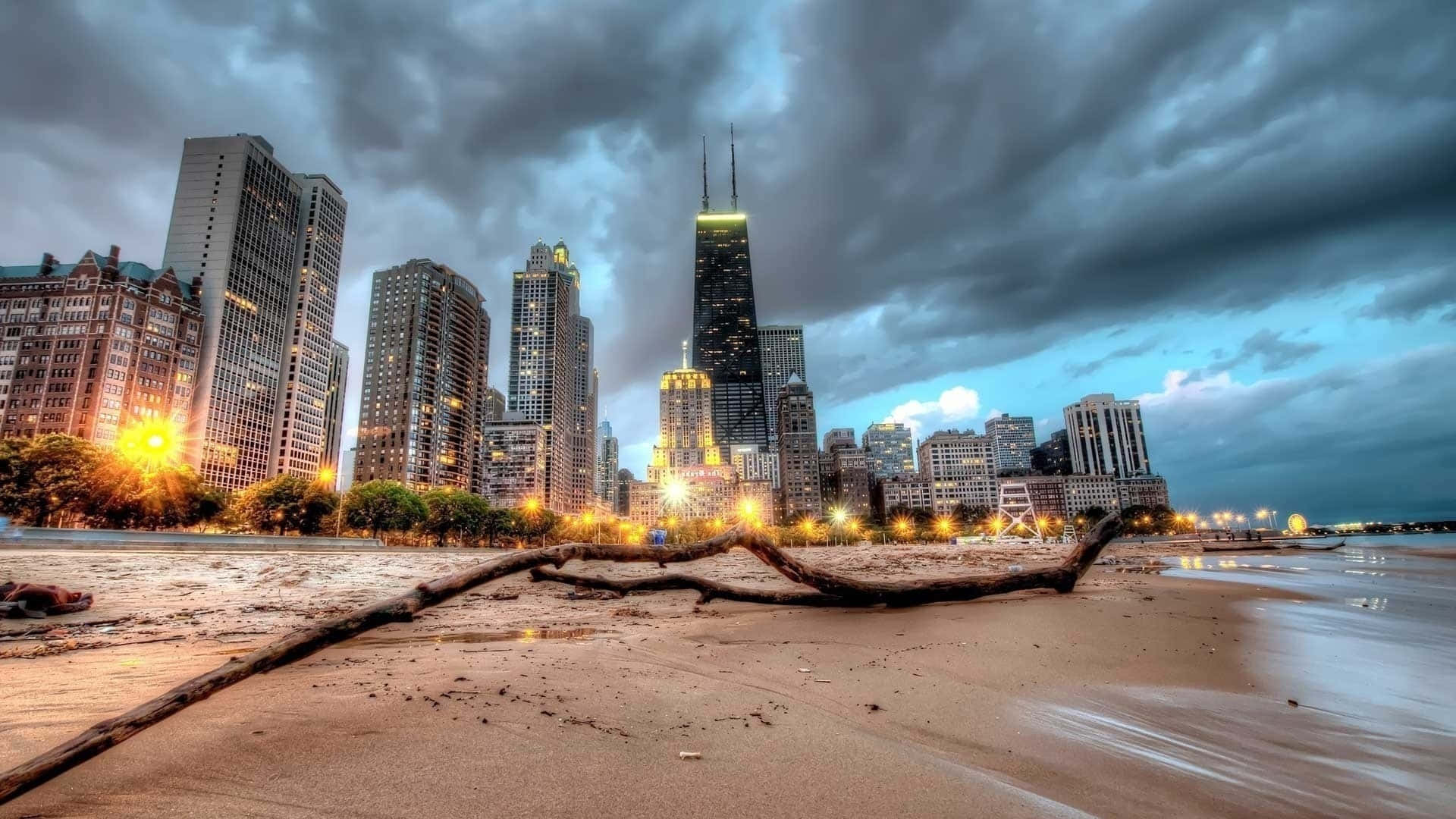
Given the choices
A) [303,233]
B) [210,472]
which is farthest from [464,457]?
[303,233]

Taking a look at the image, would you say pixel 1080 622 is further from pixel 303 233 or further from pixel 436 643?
pixel 303 233

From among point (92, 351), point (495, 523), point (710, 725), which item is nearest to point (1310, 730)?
point (710, 725)

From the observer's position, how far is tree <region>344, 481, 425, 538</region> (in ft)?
250

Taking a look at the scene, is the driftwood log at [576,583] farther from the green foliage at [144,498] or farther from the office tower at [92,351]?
the office tower at [92,351]

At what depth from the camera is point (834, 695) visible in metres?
5.21

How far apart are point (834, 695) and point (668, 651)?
9.09 ft

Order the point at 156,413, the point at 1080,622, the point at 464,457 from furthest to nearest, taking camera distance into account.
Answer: the point at 464,457 → the point at 156,413 → the point at 1080,622

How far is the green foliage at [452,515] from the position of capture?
90.3 m

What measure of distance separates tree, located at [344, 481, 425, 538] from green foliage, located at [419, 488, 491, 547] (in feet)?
11.4

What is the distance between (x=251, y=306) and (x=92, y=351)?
35197 millimetres

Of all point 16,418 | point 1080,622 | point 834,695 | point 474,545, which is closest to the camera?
point 834,695

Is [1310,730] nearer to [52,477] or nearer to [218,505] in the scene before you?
[52,477]

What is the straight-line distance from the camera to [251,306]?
150250mm

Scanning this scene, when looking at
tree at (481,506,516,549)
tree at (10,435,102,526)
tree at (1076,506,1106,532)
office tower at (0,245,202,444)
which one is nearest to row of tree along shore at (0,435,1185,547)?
tree at (10,435,102,526)
